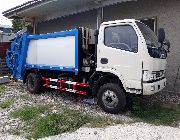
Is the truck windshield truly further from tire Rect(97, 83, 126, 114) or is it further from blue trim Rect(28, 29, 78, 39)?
blue trim Rect(28, 29, 78, 39)

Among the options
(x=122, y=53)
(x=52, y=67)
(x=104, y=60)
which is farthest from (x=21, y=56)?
(x=122, y=53)

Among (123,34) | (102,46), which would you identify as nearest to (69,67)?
(102,46)

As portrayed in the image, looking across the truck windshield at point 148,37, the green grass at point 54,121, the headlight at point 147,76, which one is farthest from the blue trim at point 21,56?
the headlight at point 147,76

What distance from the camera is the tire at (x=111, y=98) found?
22.9 feet

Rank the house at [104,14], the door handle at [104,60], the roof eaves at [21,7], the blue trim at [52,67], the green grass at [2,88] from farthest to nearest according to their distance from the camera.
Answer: the roof eaves at [21,7]
the green grass at [2,88]
the house at [104,14]
the blue trim at [52,67]
the door handle at [104,60]

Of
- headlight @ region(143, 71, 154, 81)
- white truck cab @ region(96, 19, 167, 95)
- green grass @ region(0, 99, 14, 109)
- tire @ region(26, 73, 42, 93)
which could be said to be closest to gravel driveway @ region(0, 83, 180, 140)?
green grass @ region(0, 99, 14, 109)

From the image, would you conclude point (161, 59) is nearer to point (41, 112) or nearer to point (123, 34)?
point (123, 34)

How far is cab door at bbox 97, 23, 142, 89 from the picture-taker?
22.0 feet

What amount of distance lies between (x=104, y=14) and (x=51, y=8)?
3070mm

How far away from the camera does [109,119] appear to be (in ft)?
21.8

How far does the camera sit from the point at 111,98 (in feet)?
23.5

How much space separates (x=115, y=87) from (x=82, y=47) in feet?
5.73

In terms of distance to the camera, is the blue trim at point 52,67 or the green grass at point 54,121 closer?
the green grass at point 54,121

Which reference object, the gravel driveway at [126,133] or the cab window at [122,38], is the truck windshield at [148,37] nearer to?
the cab window at [122,38]
